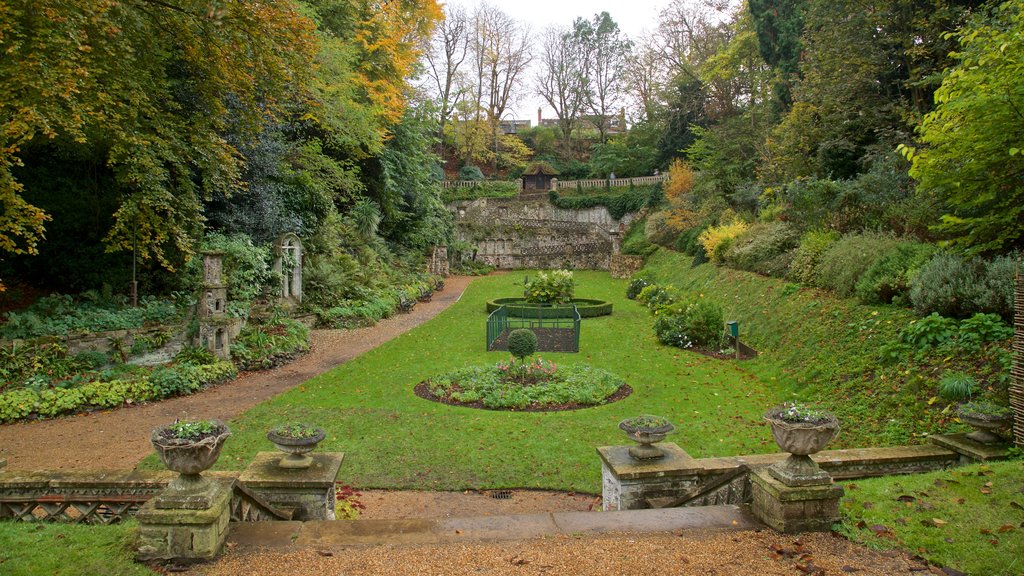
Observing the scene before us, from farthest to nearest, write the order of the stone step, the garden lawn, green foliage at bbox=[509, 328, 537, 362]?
green foliage at bbox=[509, 328, 537, 362] < the garden lawn < the stone step

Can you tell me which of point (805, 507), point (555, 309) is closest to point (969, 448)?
point (805, 507)

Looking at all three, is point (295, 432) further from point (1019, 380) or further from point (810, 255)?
point (810, 255)

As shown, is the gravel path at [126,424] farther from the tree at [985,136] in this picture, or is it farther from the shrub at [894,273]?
the tree at [985,136]

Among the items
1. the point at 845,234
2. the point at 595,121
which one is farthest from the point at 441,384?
the point at 595,121

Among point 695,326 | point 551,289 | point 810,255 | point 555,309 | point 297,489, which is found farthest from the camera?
point 551,289

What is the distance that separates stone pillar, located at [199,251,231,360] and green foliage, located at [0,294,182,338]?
1228 mm

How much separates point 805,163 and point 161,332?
19.7m

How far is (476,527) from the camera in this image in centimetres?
498

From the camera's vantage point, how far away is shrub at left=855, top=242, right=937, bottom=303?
34.0 ft

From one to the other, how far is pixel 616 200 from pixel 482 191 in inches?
437

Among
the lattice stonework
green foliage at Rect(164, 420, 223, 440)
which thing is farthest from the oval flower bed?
green foliage at Rect(164, 420, 223, 440)

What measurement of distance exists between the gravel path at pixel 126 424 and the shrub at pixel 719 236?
14120 mm

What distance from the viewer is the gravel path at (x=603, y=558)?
4094mm

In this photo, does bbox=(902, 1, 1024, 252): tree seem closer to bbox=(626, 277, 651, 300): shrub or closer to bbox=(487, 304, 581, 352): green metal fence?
bbox=(487, 304, 581, 352): green metal fence
